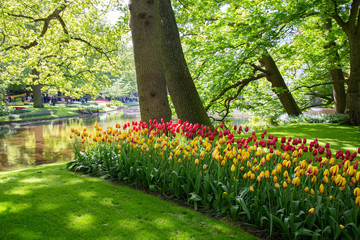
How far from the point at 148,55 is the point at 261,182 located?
3.65 m

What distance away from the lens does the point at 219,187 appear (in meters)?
3.40

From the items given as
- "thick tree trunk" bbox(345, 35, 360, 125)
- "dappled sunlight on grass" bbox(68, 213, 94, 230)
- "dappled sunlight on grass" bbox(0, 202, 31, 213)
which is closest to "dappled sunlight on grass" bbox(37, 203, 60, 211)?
"dappled sunlight on grass" bbox(0, 202, 31, 213)

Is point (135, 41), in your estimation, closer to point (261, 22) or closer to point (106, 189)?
point (106, 189)

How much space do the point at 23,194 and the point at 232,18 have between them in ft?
35.5

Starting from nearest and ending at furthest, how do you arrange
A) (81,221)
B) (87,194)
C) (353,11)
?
(81,221) < (87,194) < (353,11)

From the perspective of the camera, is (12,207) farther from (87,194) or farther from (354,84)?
(354,84)

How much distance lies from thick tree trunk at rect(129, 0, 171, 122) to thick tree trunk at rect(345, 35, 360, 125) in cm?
953

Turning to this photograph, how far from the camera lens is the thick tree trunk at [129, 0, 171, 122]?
5695mm

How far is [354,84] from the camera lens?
37.7ft

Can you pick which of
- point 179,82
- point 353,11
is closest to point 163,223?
point 179,82

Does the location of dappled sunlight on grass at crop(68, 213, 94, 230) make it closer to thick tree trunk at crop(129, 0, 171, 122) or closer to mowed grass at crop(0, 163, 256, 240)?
mowed grass at crop(0, 163, 256, 240)

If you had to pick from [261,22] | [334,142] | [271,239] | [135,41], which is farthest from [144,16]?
[334,142]

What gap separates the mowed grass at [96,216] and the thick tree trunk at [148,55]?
2.20 m

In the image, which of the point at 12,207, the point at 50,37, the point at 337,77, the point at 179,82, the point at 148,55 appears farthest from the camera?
the point at 337,77
